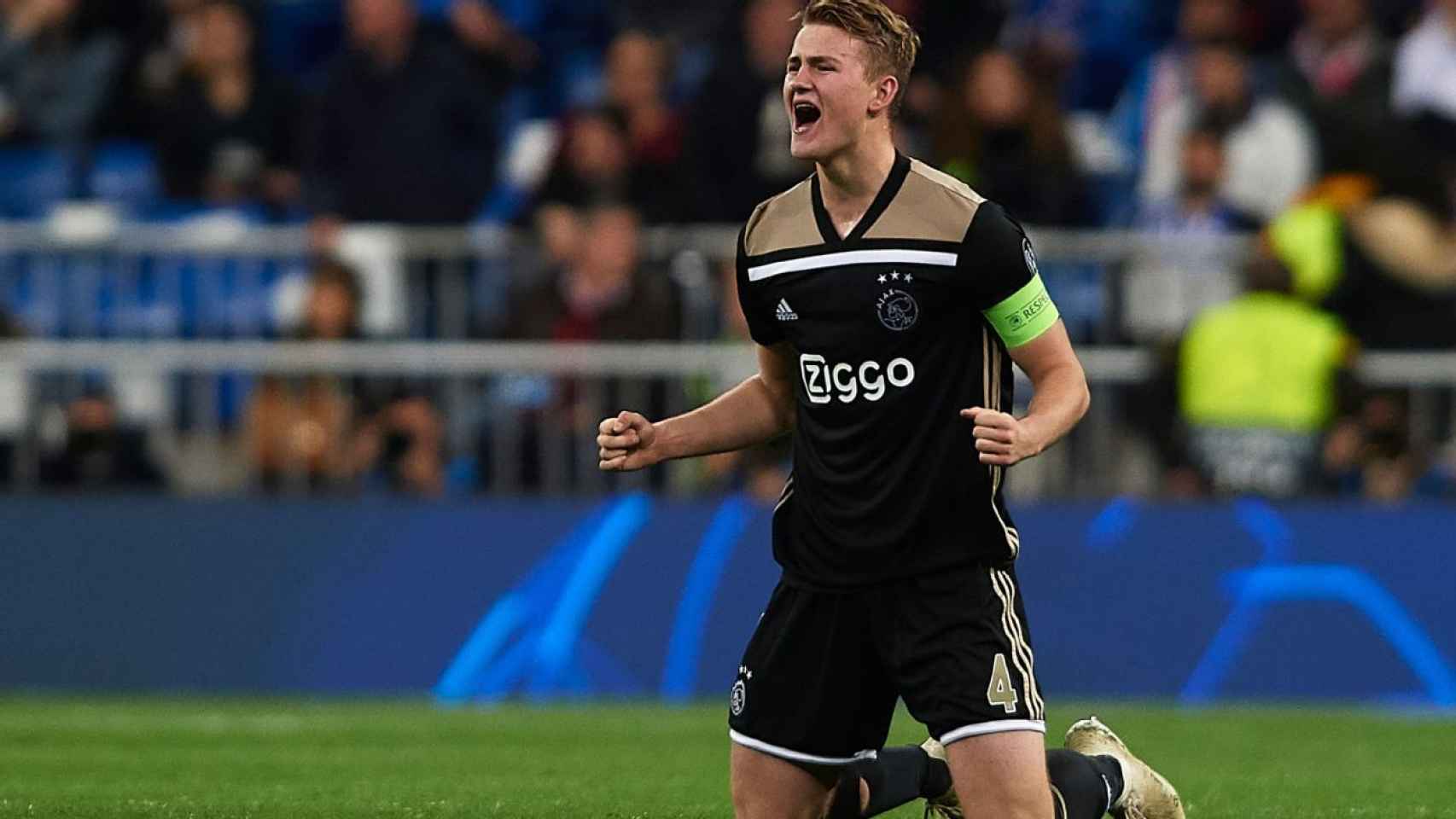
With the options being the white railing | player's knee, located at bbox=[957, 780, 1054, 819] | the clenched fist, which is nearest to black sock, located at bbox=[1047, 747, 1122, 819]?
player's knee, located at bbox=[957, 780, 1054, 819]

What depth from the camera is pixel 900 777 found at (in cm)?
725

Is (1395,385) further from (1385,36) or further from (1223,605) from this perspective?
(1385,36)

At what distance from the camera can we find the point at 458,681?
14.1 m

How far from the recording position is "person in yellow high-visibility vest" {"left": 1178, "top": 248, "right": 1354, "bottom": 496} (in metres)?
14.1

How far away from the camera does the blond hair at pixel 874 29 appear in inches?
258

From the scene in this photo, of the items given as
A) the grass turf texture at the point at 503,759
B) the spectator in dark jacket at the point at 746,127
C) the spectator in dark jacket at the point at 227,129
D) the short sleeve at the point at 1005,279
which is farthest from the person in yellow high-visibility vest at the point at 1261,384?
the short sleeve at the point at 1005,279

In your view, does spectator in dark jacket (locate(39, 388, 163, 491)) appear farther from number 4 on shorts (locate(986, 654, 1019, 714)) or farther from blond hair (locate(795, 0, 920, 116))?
number 4 on shorts (locate(986, 654, 1019, 714))

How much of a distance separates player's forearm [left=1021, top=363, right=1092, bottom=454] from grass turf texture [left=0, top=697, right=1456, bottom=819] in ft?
7.59

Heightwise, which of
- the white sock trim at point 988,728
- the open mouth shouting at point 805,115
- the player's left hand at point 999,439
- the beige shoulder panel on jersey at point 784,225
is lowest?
the white sock trim at point 988,728

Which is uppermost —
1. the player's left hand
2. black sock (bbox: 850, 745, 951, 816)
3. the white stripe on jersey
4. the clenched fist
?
the white stripe on jersey

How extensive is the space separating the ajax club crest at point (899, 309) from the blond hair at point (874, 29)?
1.56 ft

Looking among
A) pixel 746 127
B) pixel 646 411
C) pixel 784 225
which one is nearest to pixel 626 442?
pixel 784 225

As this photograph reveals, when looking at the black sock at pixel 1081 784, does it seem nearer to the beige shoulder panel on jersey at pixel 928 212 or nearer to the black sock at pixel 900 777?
the black sock at pixel 900 777

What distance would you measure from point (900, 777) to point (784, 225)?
1550 mm
